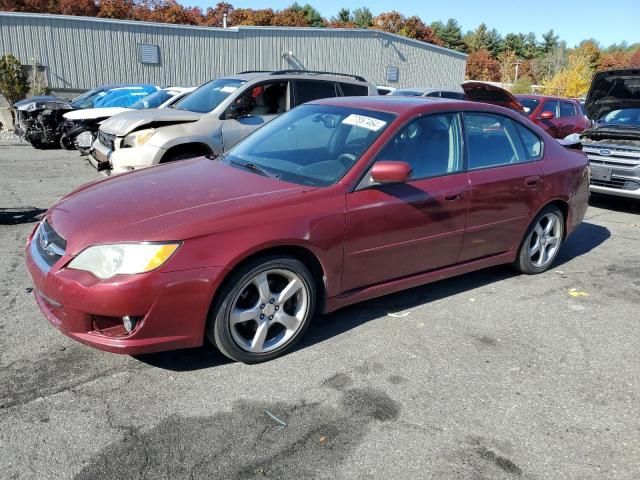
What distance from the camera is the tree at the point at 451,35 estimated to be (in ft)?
274

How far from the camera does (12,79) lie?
2156 centimetres

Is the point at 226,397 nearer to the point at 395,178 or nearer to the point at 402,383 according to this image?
the point at 402,383

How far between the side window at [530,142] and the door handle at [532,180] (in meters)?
0.19

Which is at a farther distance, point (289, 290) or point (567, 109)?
point (567, 109)

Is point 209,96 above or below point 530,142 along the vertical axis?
above

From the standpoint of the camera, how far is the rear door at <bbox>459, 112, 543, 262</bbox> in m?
4.40

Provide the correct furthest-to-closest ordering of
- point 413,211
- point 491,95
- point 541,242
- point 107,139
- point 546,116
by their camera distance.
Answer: point 491,95 < point 546,116 < point 107,139 < point 541,242 < point 413,211

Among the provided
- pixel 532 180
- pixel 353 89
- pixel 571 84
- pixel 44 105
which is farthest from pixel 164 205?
pixel 571 84

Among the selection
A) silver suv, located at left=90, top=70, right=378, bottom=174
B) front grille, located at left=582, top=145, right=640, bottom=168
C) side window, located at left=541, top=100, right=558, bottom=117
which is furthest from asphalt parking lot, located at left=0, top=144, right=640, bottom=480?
side window, located at left=541, top=100, right=558, bottom=117

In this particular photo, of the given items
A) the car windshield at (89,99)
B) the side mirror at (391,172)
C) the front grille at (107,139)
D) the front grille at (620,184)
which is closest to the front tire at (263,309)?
the side mirror at (391,172)

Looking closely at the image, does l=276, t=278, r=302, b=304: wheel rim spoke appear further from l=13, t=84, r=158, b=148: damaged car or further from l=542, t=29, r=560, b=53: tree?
l=542, t=29, r=560, b=53: tree

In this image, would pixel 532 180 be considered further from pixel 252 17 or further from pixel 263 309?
pixel 252 17

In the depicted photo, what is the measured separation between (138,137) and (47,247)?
13.3 ft

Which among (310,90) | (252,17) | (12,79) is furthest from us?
(252,17)
